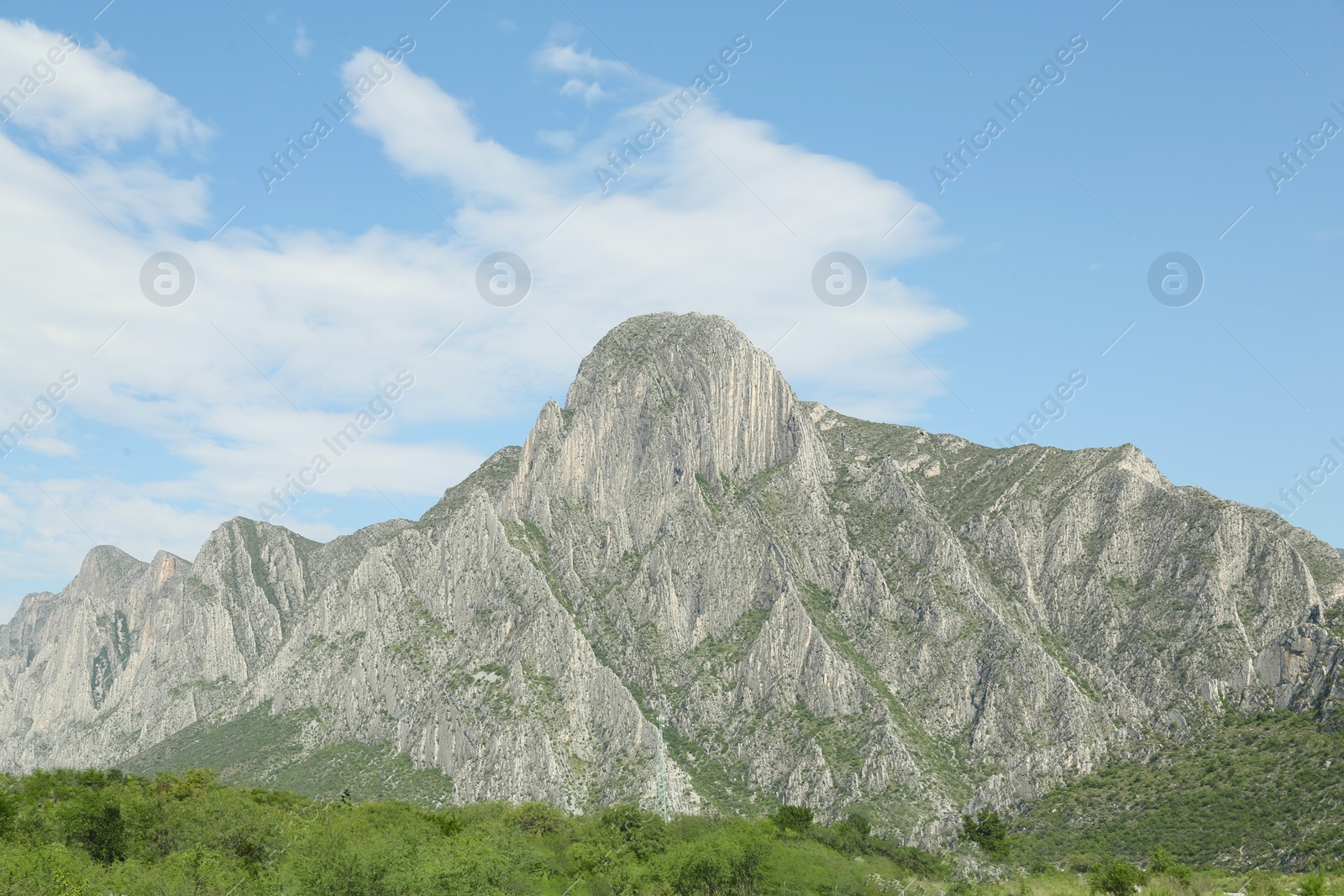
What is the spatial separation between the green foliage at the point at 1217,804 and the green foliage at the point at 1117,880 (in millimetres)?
4546

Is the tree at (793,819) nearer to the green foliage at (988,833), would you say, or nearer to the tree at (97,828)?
the green foliage at (988,833)

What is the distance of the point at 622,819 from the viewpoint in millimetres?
136000

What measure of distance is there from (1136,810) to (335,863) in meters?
120

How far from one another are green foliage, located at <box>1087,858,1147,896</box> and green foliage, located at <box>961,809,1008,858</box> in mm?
39763

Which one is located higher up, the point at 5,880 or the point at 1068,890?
the point at 5,880

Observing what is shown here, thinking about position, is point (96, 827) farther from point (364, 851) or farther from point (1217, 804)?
point (1217, 804)

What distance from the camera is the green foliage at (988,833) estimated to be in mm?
147025

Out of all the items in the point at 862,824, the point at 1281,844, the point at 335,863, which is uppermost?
the point at 335,863

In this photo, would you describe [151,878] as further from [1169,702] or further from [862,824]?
[1169,702]

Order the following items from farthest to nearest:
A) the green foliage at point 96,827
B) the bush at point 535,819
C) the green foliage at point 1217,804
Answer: the bush at point 535,819 < the green foliage at point 1217,804 < the green foliage at point 96,827

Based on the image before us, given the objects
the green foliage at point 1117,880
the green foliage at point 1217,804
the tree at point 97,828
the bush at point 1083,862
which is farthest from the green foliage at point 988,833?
the tree at point 97,828

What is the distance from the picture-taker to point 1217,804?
143125mm

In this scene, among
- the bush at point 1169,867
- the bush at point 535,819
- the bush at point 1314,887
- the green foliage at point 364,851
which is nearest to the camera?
the green foliage at point 364,851

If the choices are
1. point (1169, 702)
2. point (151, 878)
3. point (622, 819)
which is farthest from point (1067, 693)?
point (151, 878)
